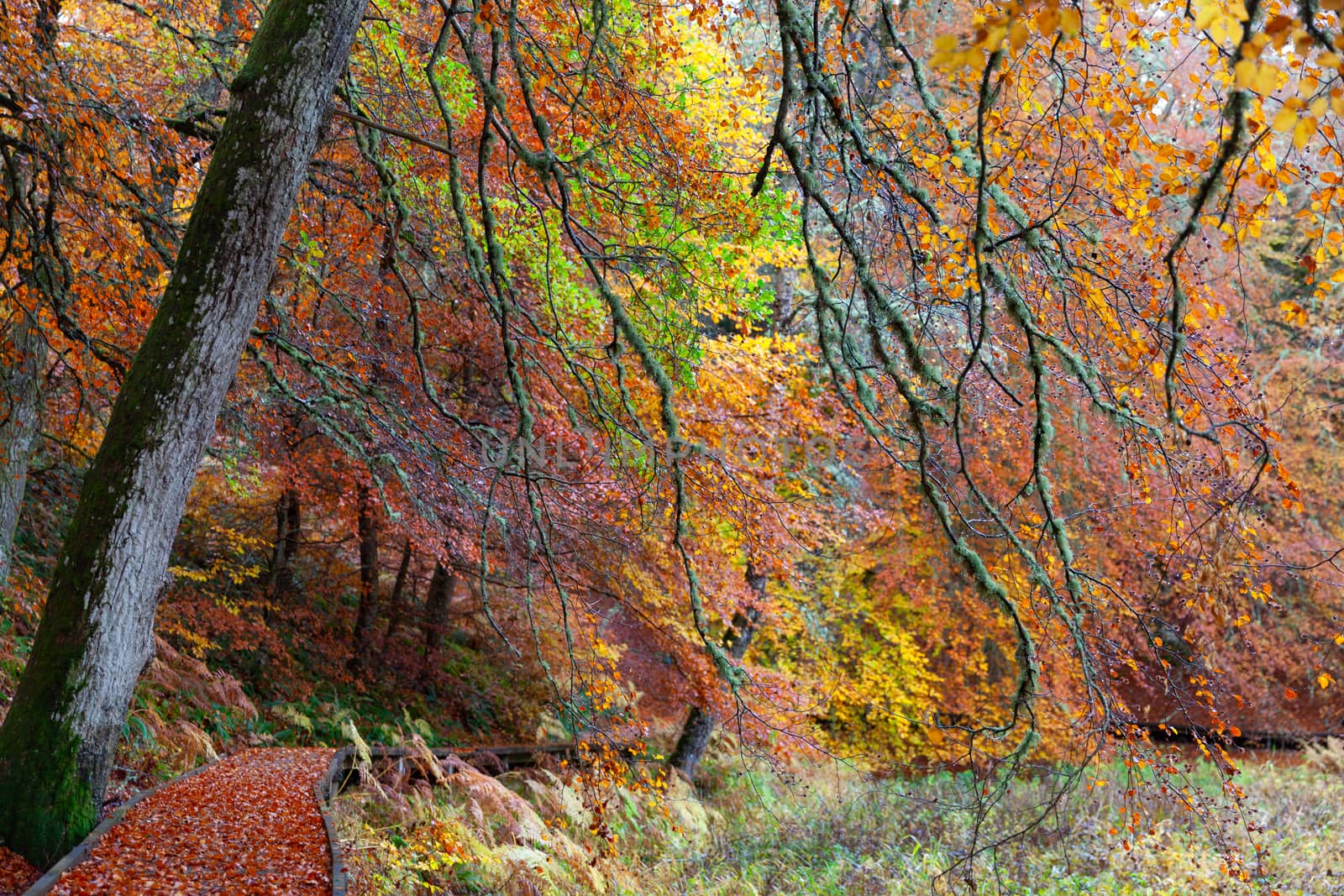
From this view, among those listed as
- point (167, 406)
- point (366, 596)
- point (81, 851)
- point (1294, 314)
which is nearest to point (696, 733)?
point (366, 596)

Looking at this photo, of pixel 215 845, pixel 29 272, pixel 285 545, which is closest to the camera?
pixel 215 845

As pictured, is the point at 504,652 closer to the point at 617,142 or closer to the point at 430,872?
the point at 430,872

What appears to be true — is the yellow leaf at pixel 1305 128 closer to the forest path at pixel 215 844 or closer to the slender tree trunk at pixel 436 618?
the forest path at pixel 215 844

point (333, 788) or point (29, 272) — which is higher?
point (29, 272)

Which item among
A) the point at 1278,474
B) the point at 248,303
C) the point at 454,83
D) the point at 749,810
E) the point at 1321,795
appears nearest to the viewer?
the point at 1278,474

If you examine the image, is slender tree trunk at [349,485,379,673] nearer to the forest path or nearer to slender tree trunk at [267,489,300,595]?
slender tree trunk at [267,489,300,595]

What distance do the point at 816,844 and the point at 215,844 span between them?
5.66m

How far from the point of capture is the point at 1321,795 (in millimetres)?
9750

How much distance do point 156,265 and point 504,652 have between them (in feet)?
26.7

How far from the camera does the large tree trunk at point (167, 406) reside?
4051 millimetres

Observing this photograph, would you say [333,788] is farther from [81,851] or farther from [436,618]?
Result: [436,618]

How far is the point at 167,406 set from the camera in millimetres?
4105

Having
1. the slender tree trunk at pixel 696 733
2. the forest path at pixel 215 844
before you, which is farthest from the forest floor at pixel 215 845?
the slender tree trunk at pixel 696 733

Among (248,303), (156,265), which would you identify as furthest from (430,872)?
(156,265)
